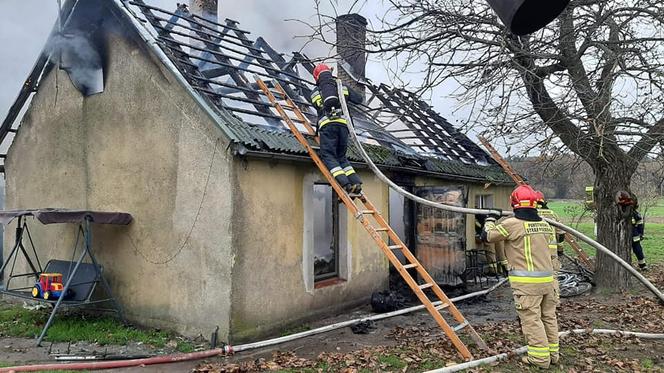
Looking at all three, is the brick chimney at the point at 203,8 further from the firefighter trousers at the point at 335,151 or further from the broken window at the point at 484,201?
the broken window at the point at 484,201

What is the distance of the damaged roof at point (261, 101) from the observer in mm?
6668

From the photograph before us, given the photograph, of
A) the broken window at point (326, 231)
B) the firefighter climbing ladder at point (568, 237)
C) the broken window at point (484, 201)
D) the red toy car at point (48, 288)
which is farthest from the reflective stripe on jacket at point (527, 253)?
the broken window at point (484, 201)

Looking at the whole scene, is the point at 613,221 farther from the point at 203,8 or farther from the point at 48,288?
the point at 48,288

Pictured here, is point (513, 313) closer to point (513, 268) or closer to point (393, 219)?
point (513, 268)

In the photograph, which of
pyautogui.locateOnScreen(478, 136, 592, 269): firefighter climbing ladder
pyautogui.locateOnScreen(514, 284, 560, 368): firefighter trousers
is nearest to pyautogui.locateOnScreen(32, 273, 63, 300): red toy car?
pyautogui.locateOnScreen(514, 284, 560, 368): firefighter trousers

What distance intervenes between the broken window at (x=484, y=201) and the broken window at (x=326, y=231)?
5625 millimetres

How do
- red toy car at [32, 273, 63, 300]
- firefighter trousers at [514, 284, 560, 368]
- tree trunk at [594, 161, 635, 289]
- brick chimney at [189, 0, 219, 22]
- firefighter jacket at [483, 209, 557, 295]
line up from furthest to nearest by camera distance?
brick chimney at [189, 0, 219, 22] < tree trunk at [594, 161, 635, 289] < red toy car at [32, 273, 63, 300] < firefighter jacket at [483, 209, 557, 295] < firefighter trousers at [514, 284, 560, 368]

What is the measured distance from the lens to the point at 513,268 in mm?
5230

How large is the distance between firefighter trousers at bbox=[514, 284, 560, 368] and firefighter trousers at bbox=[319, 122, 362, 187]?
2.39 metres

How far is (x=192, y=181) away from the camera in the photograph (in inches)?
254

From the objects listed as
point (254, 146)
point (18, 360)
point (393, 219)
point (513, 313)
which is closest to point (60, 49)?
point (254, 146)

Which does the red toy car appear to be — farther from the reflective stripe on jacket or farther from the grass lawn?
the reflective stripe on jacket

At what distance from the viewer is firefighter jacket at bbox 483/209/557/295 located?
5.10 meters

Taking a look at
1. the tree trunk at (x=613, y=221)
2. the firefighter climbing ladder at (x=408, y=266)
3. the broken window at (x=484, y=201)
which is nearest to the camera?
the firefighter climbing ladder at (x=408, y=266)
